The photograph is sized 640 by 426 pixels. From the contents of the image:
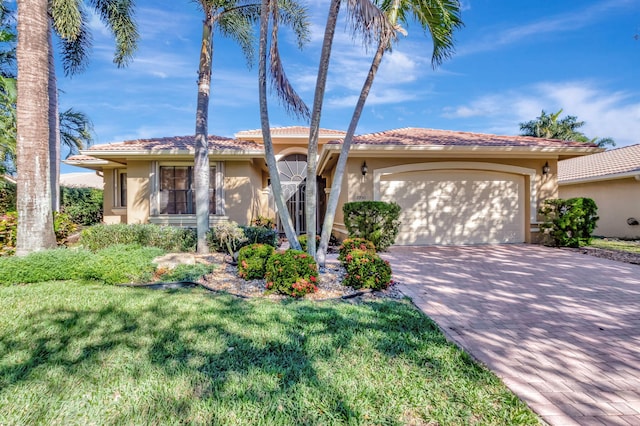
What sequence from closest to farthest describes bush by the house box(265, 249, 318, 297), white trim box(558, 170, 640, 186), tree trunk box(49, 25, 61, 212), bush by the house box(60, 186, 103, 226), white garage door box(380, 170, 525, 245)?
1. bush by the house box(265, 249, 318, 297)
2. tree trunk box(49, 25, 61, 212)
3. white garage door box(380, 170, 525, 245)
4. white trim box(558, 170, 640, 186)
5. bush by the house box(60, 186, 103, 226)

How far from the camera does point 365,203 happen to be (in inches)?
368

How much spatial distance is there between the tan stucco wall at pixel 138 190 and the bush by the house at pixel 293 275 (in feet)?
28.3

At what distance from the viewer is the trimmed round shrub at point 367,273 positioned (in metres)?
5.49

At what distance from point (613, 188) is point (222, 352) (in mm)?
18667

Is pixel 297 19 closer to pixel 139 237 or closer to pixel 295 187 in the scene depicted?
pixel 295 187

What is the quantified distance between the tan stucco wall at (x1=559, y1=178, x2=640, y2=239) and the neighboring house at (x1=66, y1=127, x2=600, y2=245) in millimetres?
5666

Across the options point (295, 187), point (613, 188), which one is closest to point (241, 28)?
point (295, 187)

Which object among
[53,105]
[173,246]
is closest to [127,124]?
[53,105]

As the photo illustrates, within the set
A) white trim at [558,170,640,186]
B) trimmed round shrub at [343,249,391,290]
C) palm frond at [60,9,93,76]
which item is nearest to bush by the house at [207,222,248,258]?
trimmed round shrub at [343,249,391,290]

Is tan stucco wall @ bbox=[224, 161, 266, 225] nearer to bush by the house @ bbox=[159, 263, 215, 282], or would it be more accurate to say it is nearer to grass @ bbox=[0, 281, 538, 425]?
bush by the house @ bbox=[159, 263, 215, 282]

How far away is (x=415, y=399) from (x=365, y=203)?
23.6 feet

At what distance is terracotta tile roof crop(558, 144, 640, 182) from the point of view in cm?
1395

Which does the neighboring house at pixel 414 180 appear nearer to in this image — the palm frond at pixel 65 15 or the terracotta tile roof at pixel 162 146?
the terracotta tile roof at pixel 162 146

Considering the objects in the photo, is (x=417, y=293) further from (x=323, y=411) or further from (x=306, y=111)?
(x=306, y=111)
